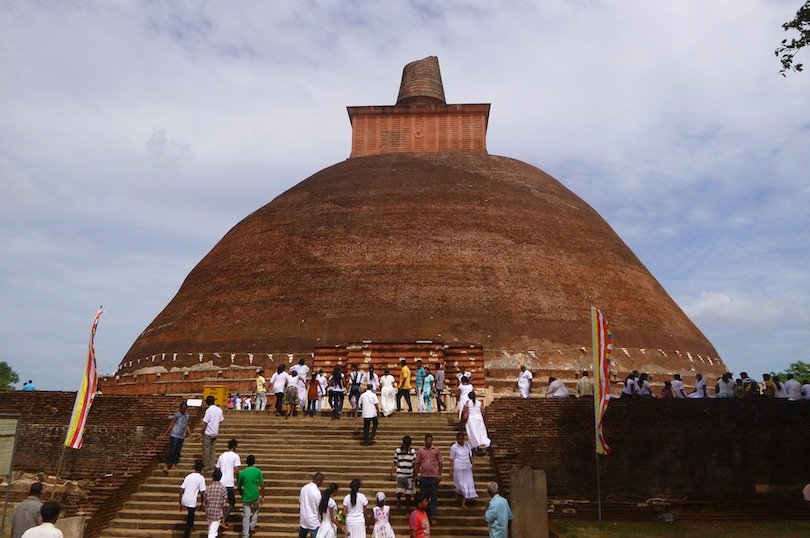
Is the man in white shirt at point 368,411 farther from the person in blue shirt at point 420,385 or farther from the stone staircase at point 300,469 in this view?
the person in blue shirt at point 420,385

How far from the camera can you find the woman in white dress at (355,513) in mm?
6742

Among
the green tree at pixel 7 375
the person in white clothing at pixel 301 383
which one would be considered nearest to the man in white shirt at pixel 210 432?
the person in white clothing at pixel 301 383

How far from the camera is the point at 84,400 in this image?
32.6ft

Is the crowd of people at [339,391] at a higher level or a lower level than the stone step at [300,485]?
higher

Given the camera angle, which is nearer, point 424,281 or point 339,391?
point 339,391

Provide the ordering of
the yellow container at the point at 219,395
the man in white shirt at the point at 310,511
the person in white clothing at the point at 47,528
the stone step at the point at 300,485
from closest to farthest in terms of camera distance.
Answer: the person in white clothing at the point at 47,528 → the man in white shirt at the point at 310,511 → the stone step at the point at 300,485 → the yellow container at the point at 219,395

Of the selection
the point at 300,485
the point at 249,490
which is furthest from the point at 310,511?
the point at 300,485

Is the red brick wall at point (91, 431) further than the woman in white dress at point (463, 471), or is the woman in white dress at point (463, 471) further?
the red brick wall at point (91, 431)

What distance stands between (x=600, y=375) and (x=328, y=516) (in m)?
4.41

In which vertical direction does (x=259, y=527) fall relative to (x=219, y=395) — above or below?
below

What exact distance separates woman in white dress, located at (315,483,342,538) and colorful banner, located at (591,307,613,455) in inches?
159

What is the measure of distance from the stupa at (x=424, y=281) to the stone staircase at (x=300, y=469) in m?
4.19

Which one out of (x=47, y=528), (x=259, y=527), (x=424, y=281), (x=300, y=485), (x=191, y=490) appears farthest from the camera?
(x=424, y=281)

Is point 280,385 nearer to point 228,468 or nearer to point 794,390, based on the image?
point 228,468
